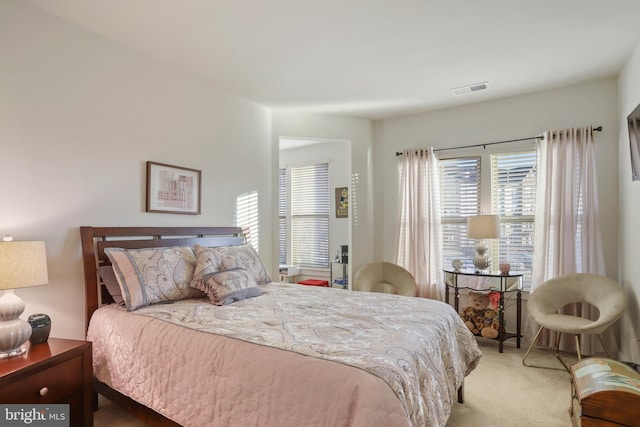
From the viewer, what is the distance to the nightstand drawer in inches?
63.7

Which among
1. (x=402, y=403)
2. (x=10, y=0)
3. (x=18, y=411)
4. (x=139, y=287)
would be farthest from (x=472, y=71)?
(x=18, y=411)

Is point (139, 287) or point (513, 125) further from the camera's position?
point (513, 125)

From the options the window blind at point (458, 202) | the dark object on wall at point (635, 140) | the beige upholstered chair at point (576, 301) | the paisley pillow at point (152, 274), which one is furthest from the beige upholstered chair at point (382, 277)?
the dark object on wall at point (635, 140)

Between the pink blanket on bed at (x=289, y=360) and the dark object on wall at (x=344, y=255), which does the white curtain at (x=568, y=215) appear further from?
the dark object on wall at (x=344, y=255)

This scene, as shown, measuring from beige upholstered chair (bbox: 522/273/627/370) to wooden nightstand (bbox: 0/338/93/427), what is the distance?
342 centimetres

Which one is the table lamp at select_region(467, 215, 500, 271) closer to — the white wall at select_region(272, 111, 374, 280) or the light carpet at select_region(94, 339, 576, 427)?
the light carpet at select_region(94, 339, 576, 427)

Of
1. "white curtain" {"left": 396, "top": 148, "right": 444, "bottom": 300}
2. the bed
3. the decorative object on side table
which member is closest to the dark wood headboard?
the bed

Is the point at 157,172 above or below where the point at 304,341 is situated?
above

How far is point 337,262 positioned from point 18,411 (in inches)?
166

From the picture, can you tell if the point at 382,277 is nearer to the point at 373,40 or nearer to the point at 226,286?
the point at 226,286

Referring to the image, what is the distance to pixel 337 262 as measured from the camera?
18.0 feet

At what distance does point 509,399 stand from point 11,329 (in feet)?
10.5

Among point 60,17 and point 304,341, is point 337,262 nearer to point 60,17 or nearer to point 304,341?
point 304,341

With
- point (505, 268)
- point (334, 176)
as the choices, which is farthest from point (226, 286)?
point (334, 176)
